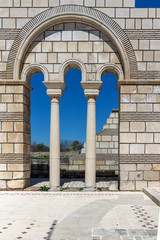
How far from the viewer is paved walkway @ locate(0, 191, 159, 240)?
6137 millimetres

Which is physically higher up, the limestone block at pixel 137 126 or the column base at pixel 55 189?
the limestone block at pixel 137 126

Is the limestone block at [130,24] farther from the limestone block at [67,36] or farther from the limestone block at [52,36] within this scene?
the limestone block at [52,36]

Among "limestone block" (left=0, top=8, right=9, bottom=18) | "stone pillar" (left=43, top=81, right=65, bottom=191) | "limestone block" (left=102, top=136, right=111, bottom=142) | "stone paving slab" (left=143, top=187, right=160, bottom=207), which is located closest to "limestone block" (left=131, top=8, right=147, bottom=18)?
"stone pillar" (left=43, top=81, right=65, bottom=191)

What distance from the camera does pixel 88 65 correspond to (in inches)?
493

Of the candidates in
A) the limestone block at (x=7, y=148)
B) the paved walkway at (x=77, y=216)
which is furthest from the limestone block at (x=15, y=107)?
the paved walkway at (x=77, y=216)

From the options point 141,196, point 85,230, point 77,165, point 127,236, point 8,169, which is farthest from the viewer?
point 77,165

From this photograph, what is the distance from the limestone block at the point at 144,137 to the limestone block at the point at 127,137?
23 cm

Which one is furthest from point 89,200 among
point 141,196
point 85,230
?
point 85,230

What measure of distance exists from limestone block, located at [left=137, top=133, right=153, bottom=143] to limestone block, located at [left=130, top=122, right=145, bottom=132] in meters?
0.23

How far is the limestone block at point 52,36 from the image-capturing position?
41.6 feet

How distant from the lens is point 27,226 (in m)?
6.73

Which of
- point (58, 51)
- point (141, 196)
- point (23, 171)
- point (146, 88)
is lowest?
point (141, 196)

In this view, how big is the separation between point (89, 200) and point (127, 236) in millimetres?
4157

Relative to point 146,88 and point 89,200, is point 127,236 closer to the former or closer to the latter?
point 89,200
